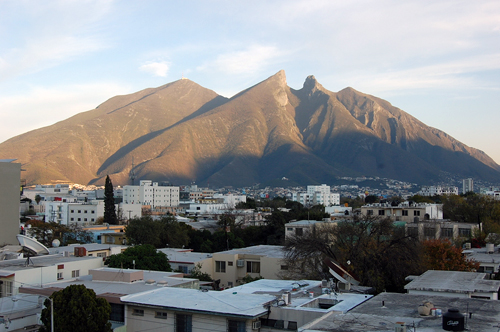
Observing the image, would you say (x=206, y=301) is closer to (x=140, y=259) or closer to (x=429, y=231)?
(x=140, y=259)

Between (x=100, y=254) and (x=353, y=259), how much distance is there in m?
19.3

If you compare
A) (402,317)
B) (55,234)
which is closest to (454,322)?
(402,317)

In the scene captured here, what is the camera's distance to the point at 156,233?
51.0 metres

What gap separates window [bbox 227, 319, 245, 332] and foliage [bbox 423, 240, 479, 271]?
14.5 meters

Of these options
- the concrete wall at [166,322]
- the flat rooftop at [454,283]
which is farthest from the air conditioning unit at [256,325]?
the flat rooftop at [454,283]

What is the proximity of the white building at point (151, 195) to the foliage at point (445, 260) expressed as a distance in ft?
439

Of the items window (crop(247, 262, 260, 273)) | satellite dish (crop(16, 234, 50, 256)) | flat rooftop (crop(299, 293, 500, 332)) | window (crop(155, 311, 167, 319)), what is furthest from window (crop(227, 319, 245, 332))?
window (crop(247, 262, 260, 273))

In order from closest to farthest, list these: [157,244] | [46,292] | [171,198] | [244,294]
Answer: [244,294] < [46,292] < [157,244] < [171,198]

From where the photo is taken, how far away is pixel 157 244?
2021 inches

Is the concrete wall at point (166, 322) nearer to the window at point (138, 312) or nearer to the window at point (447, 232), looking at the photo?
the window at point (138, 312)

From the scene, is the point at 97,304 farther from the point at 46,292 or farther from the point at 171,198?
the point at 171,198

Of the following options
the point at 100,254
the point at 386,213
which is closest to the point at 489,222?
the point at 386,213

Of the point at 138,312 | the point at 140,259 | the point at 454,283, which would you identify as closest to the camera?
the point at 138,312

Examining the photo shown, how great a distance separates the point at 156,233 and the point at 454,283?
37.3 m
